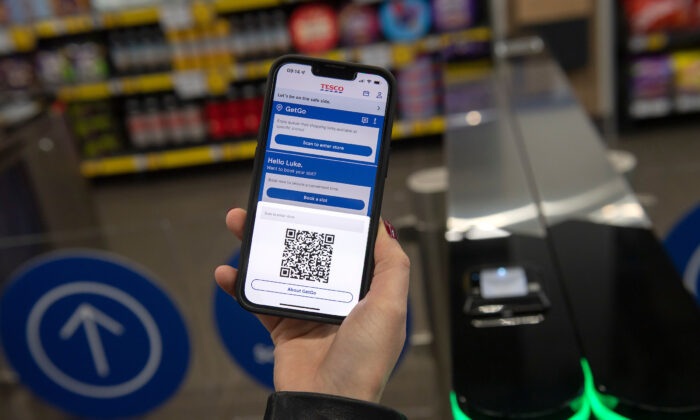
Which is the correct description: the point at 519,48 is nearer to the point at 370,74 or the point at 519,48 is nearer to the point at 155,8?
the point at 370,74

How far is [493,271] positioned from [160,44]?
144 inches

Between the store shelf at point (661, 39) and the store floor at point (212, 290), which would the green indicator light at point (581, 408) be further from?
the store shelf at point (661, 39)

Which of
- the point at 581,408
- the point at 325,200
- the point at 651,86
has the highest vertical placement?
the point at 325,200

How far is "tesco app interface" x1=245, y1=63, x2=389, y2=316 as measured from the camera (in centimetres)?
56

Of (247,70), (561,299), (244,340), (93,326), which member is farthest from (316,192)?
(247,70)

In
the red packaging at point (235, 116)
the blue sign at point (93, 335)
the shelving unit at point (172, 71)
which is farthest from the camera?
the red packaging at point (235, 116)

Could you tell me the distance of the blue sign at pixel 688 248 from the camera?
4.86 ft

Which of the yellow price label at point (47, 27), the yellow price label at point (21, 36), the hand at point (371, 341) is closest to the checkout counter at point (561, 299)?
the hand at point (371, 341)

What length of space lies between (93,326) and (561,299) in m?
1.38

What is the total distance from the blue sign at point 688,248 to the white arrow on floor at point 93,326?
1427mm

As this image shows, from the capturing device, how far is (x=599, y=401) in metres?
0.60

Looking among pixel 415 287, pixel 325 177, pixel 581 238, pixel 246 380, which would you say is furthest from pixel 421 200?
pixel 325 177

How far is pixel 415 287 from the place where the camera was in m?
1.73

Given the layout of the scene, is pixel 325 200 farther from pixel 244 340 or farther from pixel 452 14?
pixel 452 14
